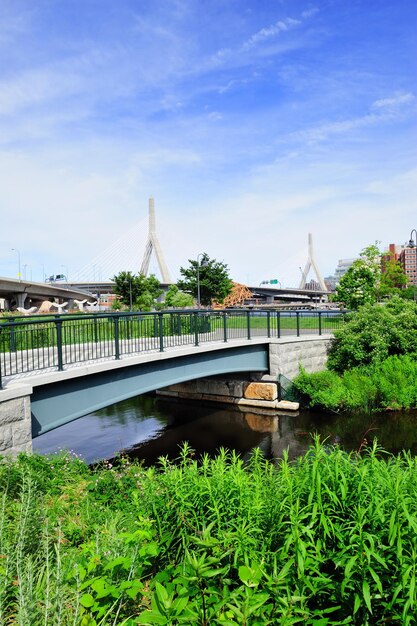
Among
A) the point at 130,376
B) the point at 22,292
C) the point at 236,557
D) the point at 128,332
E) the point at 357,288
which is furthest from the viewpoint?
the point at 22,292

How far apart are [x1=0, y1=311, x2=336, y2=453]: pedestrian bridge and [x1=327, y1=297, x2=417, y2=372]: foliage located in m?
0.92

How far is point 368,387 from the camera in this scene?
1659 centimetres

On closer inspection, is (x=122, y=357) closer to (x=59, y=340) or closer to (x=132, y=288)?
(x=59, y=340)

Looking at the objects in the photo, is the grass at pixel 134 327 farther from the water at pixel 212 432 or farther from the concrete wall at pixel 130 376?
the water at pixel 212 432

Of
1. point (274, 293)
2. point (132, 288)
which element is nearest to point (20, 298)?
point (132, 288)

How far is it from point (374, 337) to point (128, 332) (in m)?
10.1

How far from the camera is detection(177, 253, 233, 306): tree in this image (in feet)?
147

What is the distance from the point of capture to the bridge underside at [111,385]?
8.91 m

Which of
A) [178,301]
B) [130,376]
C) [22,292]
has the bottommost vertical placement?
[130,376]

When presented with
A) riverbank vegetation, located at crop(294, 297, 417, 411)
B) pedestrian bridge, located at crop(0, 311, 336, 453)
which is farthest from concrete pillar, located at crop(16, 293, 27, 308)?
riverbank vegetation, located at crop(294, 297, 417, 411)

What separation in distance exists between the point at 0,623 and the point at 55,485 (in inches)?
153

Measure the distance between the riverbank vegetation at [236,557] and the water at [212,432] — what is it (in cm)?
889

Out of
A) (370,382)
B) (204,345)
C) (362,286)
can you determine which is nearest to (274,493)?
(204,345)

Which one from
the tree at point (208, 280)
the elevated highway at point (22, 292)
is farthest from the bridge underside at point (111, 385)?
the elevated highway at point (22, 292)
